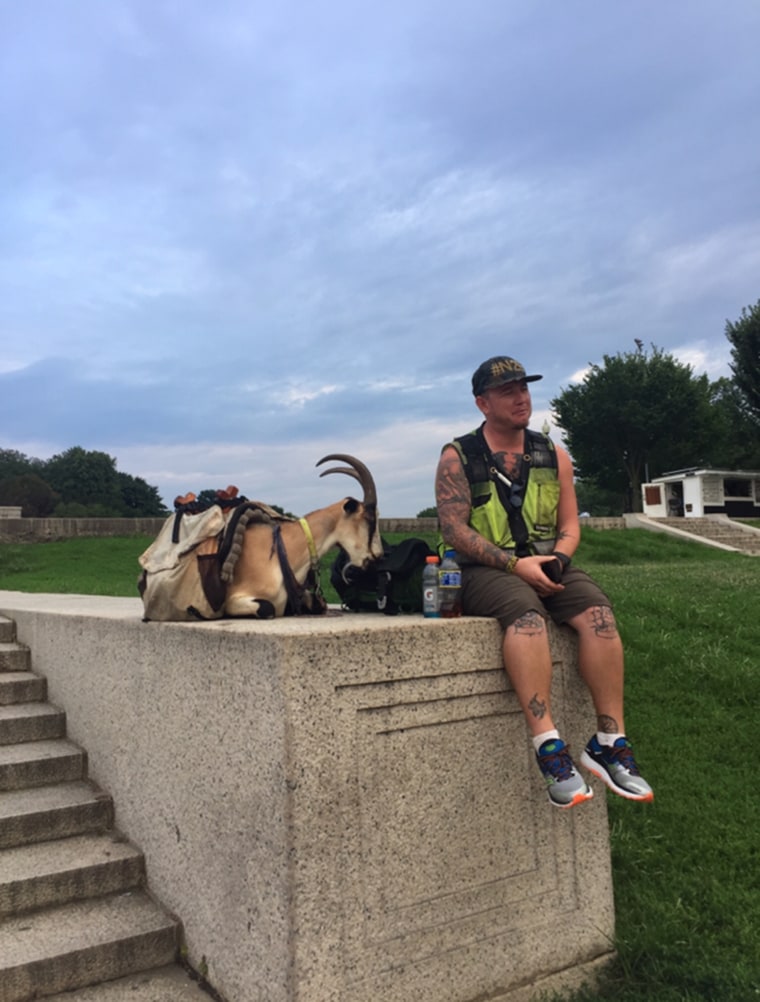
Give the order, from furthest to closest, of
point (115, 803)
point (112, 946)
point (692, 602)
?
point (692, 602)
point (115, 803)
point (112, 946)

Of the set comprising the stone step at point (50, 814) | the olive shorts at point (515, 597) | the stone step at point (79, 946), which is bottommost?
the stone step at point (79, 946)

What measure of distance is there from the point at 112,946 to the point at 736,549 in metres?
23.4

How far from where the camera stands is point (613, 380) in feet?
131

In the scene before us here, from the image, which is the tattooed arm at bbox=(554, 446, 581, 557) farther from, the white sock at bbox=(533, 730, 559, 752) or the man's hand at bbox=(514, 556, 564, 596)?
the white sock at bbox=(533, 730, 559, 752)

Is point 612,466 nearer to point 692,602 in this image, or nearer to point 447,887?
point 692,602

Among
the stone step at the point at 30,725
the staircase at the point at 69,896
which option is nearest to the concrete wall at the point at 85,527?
the stone step at the point at 30,725

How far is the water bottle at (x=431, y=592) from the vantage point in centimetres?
305

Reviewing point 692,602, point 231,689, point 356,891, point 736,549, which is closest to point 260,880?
point 356,891

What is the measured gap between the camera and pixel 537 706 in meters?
2.74

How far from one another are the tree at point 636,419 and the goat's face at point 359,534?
38034 millimetres

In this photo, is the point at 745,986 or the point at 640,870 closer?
the point at 745,986

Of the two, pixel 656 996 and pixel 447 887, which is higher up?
pixel 447 887

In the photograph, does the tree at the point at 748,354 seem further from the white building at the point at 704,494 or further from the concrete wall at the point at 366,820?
the concrete wall at the point at 366,820

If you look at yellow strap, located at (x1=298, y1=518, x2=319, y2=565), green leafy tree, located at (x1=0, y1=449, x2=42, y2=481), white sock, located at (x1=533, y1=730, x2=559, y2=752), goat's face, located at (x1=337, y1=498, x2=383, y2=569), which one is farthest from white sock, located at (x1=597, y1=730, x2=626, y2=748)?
green leafy tree, located at (x1=0, y1=449, x2=42, y2=481)
